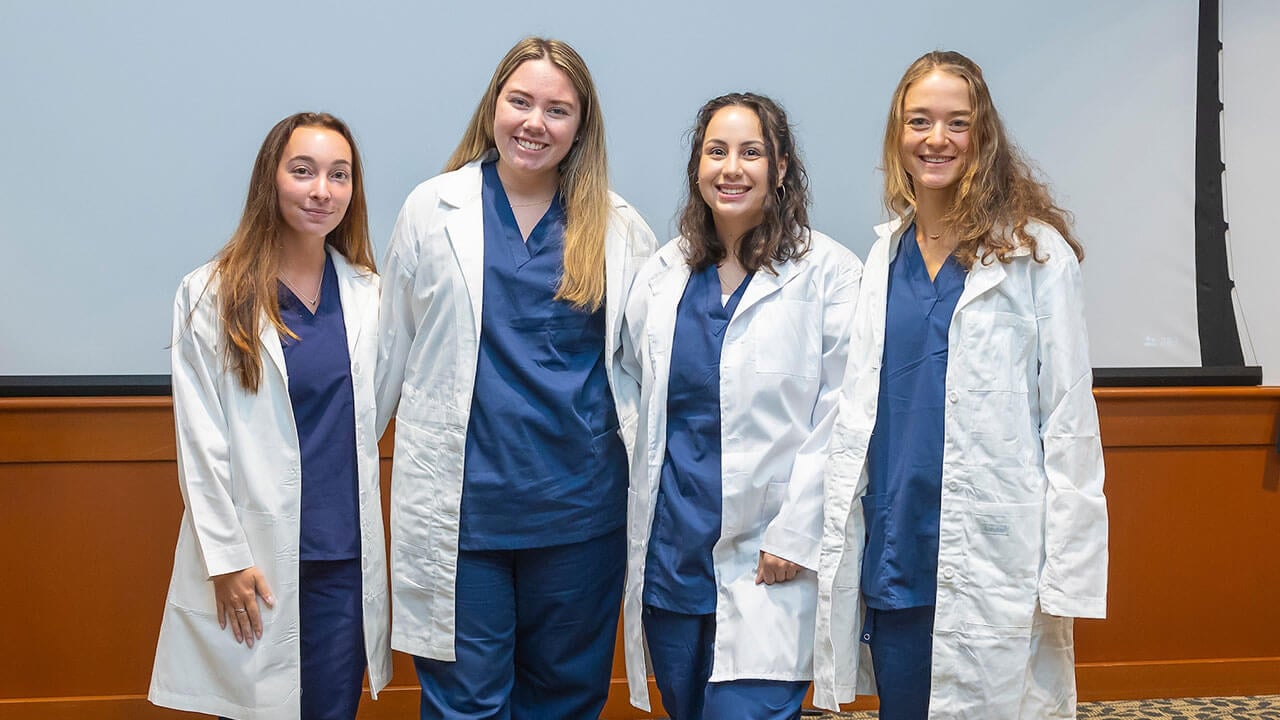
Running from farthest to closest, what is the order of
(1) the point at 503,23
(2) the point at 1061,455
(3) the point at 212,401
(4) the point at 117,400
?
(1) the point at 503,23 < (4) the point at 117,400 < (3) the point at 212,401 < (2) the point at 1061,455

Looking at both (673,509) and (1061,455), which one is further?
(673,509)

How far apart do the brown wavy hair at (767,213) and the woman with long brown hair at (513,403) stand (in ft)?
0.51

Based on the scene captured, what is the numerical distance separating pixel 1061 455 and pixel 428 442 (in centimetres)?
100

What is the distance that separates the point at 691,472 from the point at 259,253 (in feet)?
2.72

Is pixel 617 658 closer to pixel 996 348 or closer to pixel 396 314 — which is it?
pixel 396 314

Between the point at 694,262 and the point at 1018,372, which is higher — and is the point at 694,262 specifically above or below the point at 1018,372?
above

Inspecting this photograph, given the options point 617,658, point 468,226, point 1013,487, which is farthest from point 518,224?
point 617,658

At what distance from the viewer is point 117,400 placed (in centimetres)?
235

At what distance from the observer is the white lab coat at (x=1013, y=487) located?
61.1 inches

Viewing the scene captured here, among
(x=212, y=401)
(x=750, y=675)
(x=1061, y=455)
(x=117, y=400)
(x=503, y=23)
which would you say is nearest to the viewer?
(x=1061, y=455)

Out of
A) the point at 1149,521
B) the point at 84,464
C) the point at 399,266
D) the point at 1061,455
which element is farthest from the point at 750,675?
the point at 84,464

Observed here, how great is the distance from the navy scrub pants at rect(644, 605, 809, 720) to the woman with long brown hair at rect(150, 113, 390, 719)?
19.3 inches

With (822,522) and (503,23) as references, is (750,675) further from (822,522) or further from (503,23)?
(503,23)

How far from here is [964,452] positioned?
5.16 feet
